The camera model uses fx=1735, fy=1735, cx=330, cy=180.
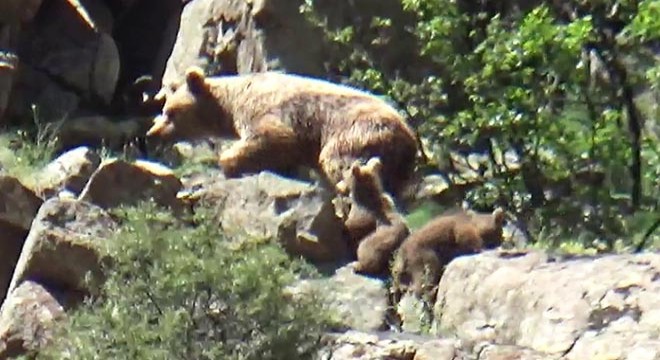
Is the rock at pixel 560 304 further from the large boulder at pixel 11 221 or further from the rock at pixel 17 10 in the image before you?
the rock at pixel 17 10

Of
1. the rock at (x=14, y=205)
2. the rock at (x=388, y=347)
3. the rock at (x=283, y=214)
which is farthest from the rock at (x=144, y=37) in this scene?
the rock at (x=388, y=347)

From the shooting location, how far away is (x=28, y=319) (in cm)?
1023

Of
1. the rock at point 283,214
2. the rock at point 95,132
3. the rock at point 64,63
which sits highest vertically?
the rock at point 283,214

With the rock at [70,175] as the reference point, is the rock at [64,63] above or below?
below

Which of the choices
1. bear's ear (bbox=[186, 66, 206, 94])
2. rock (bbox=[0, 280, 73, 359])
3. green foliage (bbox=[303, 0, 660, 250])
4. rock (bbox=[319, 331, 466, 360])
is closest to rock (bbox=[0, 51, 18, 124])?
bear's ear (bbox=[186, 66, 206, 94])

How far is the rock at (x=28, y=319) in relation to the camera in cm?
1016

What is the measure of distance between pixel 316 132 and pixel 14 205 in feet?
7.66

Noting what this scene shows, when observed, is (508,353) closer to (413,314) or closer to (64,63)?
(413,314)

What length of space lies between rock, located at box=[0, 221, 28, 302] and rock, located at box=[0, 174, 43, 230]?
5 cm

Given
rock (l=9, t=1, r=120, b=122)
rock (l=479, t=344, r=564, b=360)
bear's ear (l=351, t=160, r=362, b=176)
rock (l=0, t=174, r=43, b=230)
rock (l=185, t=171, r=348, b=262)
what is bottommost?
rock (l=9, t=1, r=120, b=122)

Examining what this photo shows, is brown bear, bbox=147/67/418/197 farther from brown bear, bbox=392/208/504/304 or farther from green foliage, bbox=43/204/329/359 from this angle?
green foliage, bbox=43/204/329/359

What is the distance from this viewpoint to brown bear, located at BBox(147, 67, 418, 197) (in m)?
12.4

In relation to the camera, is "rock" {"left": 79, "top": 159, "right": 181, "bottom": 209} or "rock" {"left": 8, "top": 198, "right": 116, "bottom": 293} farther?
"rock" {"left": 79, "top": 159, "right": 181, "bottom": 209}

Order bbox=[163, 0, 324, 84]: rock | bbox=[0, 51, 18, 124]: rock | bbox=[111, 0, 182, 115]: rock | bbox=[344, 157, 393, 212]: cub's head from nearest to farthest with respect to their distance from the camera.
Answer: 1. bbox=[344, 157, 393, 212]: cub's head
2. bbox=[0, 51, 18, 124]: rock
3. bbox=[163, 0, 324, 84]: rock
4. bbox=[111, 0, 182, 115]: rock
